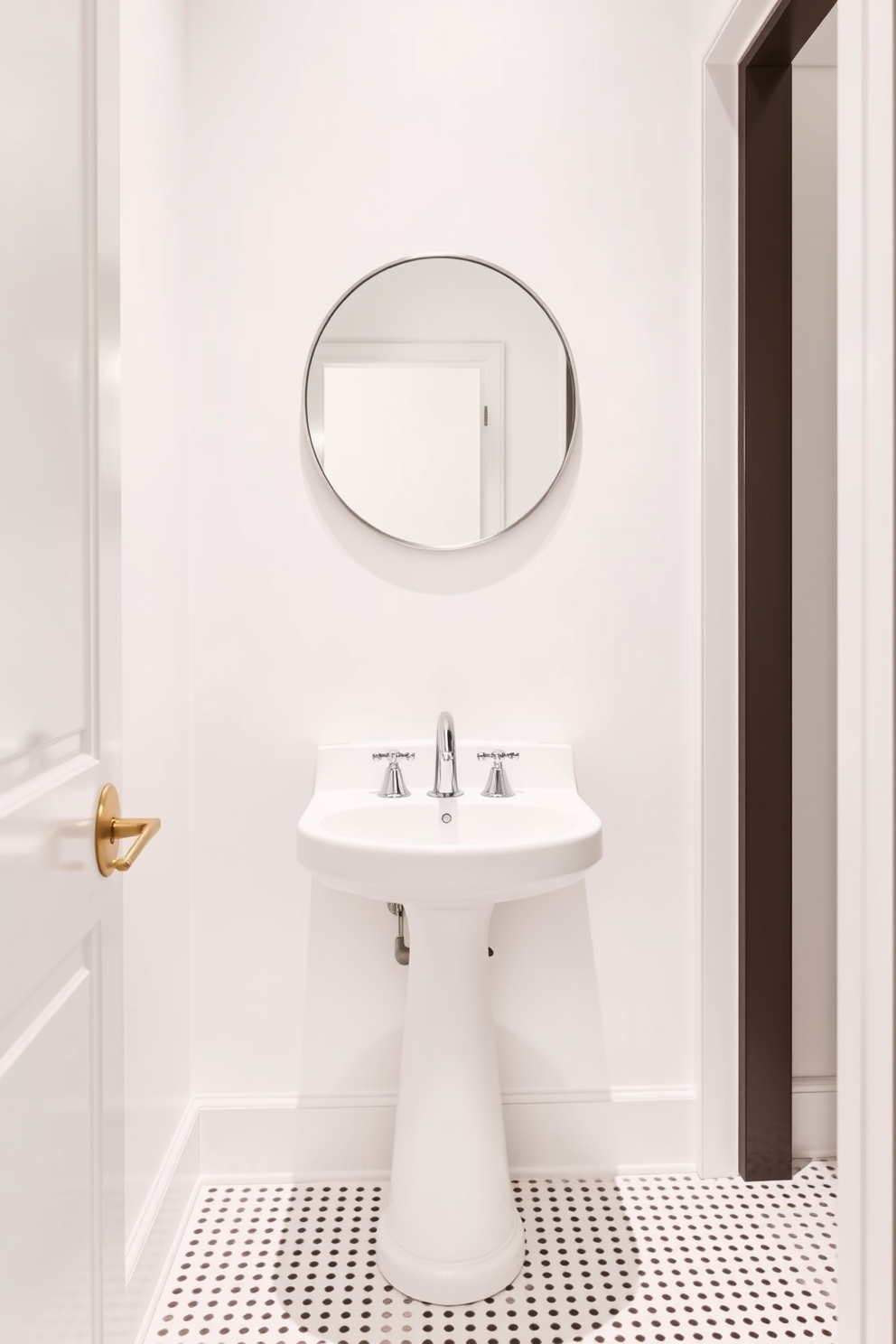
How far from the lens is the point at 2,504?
654 millimetres

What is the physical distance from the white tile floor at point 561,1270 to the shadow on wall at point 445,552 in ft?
3.97

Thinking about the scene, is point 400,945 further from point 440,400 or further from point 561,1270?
point 440,400

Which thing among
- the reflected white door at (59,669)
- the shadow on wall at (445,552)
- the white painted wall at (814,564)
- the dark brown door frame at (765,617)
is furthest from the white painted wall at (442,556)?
the reflected white door at (59,669)

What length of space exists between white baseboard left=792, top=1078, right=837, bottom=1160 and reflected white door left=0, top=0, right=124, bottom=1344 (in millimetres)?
1436

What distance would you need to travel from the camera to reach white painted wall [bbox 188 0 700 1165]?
1794 millimetres

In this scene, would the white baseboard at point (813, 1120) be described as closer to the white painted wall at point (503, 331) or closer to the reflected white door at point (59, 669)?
the white painted wall at point (503, 331)

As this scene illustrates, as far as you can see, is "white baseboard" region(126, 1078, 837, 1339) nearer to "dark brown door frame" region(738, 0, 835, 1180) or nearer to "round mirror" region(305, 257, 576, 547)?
"dark brown door frame" region(738, 0, 835, 1180)

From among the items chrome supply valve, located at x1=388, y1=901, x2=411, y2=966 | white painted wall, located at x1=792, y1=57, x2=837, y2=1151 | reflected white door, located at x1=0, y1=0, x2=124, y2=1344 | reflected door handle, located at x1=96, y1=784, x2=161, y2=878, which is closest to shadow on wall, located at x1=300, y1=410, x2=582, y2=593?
white painted wall, located at x1=792, y1=57, x2=837, y2=1151

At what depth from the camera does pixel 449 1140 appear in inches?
58.9

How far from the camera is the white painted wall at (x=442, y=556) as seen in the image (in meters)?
1.79

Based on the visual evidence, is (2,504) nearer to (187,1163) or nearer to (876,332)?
(876,332)

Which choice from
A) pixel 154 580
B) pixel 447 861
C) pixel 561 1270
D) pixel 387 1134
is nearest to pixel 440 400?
pixel 154 580

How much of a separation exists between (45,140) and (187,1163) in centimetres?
168

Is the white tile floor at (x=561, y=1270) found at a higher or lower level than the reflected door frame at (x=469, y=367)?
lower
